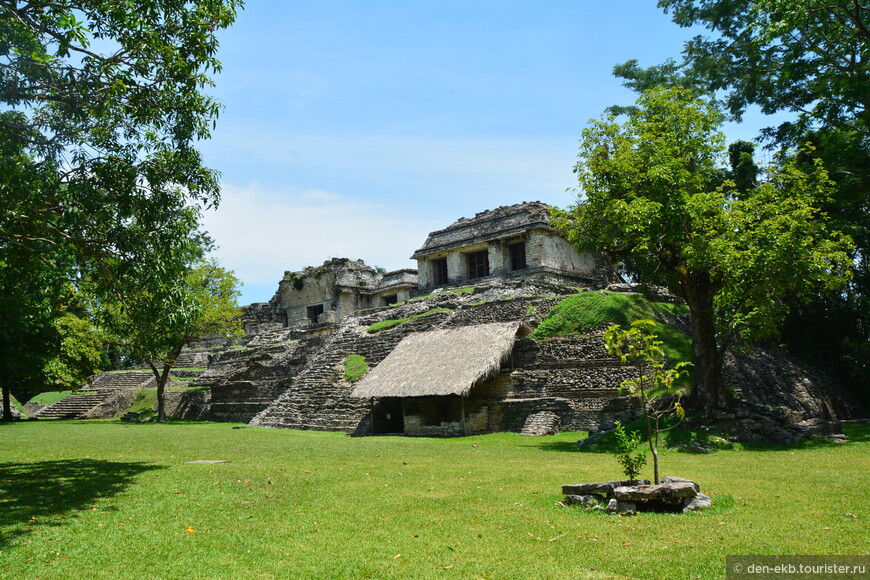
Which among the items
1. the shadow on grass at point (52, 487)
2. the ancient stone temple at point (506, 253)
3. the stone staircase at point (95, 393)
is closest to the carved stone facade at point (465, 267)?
the ancient stone temple at point (506, 253)

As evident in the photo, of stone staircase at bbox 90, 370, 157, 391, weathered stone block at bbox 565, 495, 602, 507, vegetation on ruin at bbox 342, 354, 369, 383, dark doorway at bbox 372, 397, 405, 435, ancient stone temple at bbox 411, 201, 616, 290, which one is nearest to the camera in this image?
weathered stone block at bbox 565, 495, 602, 507

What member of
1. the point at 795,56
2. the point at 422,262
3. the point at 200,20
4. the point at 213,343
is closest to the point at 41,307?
the point at 200,20

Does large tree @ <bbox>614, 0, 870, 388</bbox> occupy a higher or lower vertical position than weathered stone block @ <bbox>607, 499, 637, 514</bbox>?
higher

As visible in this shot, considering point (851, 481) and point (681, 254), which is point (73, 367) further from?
point (851, 481)

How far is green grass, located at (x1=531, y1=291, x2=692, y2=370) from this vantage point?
741 inches

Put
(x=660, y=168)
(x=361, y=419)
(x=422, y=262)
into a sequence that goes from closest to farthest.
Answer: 1. (x=660, y=168)
2. (x=361, y=419)
3. (x=422, y=262)

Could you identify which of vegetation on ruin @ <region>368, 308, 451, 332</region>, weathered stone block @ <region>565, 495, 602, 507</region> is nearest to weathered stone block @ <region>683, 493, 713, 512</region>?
weathered stone block @ <region>565, 495, 602, 507</region>

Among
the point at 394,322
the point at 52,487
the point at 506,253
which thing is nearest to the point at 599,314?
the point at 506,253

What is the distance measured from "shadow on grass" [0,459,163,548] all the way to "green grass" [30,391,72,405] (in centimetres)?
2487

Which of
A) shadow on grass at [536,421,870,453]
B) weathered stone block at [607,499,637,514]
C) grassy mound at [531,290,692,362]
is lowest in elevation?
shadow on grass at [536,421,870,453]

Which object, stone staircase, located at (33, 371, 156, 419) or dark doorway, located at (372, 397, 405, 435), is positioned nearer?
dark doorway, located at (372, 397, 405, 435)

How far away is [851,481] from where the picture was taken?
8328 millimetres

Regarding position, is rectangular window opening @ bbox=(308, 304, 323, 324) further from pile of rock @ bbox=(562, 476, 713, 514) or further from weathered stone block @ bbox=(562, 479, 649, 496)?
pile of rock @ bbox=(562, 476, 713, 514)

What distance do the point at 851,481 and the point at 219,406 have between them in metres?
22.4
